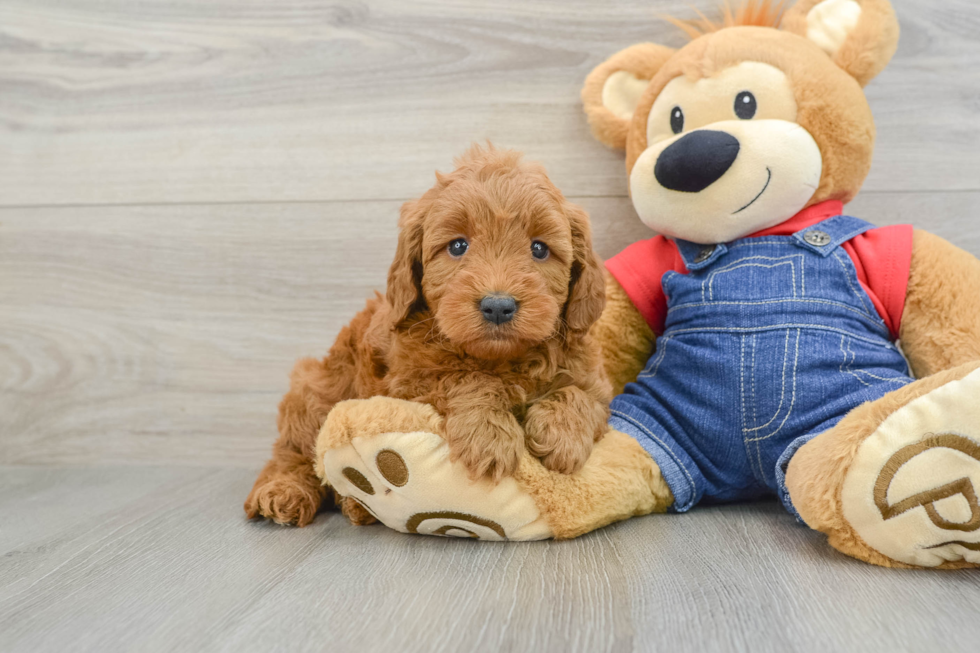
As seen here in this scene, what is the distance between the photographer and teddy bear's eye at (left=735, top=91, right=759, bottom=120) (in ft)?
4.42

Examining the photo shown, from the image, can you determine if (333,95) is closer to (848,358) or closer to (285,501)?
(285,501)

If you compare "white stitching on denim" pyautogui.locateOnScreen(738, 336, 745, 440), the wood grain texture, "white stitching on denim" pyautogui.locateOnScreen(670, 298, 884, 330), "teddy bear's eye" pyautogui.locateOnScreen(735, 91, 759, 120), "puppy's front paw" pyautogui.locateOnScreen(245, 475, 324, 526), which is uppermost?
"teddy bear's eye" pyautogui.locateOnScreen(735, 91, 759, 120)

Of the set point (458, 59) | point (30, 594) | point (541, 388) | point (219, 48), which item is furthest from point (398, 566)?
point (219, 48)

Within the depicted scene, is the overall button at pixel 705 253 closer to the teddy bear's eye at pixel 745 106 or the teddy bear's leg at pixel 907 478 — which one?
the teddy bear's eye at pixel 745 106

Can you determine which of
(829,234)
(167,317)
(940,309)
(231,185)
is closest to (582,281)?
(829,234)

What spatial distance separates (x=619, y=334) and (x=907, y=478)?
648mm

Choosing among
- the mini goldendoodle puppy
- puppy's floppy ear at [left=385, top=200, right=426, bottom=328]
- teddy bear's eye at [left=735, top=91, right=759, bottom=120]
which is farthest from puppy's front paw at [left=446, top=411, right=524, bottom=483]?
teddy bear's eye at [left=735, top=91, right=759, bottom=120]

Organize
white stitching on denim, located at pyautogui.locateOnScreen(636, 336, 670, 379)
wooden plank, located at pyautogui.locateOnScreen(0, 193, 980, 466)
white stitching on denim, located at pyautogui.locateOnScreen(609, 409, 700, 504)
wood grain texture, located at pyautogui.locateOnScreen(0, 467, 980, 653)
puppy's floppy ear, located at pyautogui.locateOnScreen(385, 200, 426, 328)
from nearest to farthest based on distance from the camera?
wood grain texture, located at pyautogui.locateOnScreen(0, 467, 980, 653)
puppy's floppy ear, located at pyautogui.locateOnScreen(385, 200, 426, 328)
white stitching on denim, located at pyautogui.locateOnScreen(609, 409, 700, 504)
white stitching on denim, located at pyautogui.locateOnScreen(636, 336, 670, 379)
wooden plank, located at pyautogui.locateOnScreen(0, 193, 980, 466)

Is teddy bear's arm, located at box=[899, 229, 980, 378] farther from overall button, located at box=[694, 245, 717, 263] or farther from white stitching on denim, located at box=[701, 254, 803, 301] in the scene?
overall button, located at box=[694, 245, 717, 263]

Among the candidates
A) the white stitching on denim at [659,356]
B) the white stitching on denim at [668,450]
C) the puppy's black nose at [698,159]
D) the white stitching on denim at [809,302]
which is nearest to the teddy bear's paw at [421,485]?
the white stitching on denim at [668,450]

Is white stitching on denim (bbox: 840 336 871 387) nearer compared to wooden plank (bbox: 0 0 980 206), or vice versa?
white stitching on denim (bbox: 840 336 871 387)

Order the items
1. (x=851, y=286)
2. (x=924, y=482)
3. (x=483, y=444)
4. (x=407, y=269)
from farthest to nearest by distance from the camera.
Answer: (x=851, y=286) < (x=407, y=269) < (x=483, y=444) < (x=924, y=482)

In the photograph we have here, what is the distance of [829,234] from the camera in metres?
1.34

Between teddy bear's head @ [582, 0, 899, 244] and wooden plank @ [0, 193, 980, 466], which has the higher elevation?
teddy bear's head @ [582, 0, 899, 244]
